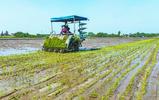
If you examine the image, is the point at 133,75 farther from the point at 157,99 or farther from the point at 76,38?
the point at 76,38

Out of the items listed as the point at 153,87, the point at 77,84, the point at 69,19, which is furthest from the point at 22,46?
the point at 153,87

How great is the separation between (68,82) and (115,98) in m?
2.43

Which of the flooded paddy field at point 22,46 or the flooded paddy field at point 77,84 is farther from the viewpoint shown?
the flooded paddy field at point 22,46

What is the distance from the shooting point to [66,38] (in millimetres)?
23031

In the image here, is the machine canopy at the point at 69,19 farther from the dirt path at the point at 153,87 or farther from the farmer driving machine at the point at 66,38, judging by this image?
the dirt path at the point at 153,87

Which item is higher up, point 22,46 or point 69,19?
point 69,19

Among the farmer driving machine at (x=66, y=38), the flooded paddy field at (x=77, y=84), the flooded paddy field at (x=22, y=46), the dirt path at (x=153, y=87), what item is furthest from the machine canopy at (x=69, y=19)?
the dirt path at (x=153, y=87)

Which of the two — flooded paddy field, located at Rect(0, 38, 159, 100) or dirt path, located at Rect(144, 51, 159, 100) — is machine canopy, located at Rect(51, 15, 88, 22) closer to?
flooded paddy field, located at Rect(0, 38, 159, 100)

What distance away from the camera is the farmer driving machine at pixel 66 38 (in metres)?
22.9

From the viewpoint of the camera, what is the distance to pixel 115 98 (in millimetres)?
7832

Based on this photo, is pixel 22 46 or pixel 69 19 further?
pixel 22 46

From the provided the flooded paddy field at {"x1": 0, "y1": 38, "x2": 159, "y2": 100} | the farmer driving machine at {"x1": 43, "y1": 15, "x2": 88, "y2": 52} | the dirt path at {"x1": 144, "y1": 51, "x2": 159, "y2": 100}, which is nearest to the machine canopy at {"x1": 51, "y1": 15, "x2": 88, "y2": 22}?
the farmer driving machine at {"x1": 43, "y1": 15, "x2": 88, "y2": 52}

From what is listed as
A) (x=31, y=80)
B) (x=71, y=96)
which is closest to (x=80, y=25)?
(x=31, y=80)

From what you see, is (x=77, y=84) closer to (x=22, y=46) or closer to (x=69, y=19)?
(x=69, y=19)
